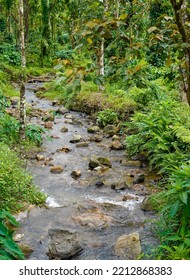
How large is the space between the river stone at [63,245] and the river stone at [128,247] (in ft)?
1.72

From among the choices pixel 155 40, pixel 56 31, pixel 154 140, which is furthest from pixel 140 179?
pixel 56 31

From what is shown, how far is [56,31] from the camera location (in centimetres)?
3631

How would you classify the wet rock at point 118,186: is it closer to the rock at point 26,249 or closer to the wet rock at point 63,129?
the rock at point 26,249

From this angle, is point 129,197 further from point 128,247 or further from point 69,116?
point 69,116

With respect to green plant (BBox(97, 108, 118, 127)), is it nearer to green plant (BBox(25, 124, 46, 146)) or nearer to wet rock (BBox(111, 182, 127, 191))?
green plant (BBox(25, 124, 46, 146))

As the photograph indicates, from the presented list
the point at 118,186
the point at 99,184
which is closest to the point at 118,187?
the point at 118,186

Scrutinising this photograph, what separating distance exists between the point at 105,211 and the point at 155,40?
165 inches

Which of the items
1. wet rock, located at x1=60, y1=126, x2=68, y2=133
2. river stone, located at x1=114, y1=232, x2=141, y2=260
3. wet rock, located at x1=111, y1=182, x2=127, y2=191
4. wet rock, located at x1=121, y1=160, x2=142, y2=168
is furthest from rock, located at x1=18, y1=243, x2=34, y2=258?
wet rock, located at x1=60, y1=126, x2=68, y2=133

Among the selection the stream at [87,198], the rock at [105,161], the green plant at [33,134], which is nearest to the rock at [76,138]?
the stream at [87,198]

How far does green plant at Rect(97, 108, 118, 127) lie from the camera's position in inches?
476

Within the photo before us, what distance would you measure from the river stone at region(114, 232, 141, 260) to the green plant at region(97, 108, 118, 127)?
7.53 metres

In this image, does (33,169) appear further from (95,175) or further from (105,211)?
(105,211)

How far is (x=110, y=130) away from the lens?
1127 centimetres

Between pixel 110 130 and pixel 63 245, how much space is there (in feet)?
22.8
